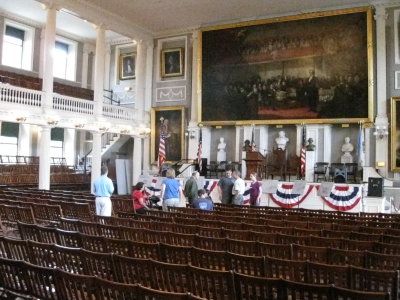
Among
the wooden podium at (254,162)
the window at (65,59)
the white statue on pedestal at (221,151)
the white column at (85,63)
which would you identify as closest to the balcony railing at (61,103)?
the white statue on pedestal at (221,151)

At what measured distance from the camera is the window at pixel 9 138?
2245 cm

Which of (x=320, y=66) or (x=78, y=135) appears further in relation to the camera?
(x=78, y=135)

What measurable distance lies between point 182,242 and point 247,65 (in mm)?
16501

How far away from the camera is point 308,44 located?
19391 mm

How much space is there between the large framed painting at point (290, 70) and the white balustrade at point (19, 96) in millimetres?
8095

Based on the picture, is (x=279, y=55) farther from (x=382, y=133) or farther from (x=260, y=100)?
(x=382, y=133)

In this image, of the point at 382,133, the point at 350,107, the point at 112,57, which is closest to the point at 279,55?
the point at 350,107

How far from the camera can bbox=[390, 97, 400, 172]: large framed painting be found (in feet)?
57.2

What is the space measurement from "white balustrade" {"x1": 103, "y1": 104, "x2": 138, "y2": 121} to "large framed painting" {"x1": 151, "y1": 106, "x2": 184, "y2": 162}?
Result: 1.29 m

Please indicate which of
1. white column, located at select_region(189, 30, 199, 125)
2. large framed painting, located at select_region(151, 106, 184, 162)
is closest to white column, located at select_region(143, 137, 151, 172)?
large framed painting, located at select_region(151, 106, 184, 162)

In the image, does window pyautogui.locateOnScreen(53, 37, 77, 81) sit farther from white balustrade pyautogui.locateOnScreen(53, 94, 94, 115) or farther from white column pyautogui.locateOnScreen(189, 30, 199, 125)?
white column pyautogui.locateOnScreen(189, 30, 199, 125)

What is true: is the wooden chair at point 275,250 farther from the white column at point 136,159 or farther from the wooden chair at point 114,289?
the white column at point 136,159

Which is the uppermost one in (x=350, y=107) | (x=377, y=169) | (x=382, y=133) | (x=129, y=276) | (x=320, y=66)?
(x=320, y=66)

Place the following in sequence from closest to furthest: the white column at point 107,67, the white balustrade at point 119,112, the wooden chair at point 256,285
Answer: the wooden chair at point 256,285 → the white balustrade at point 119,112 → the white column at point 107,67
